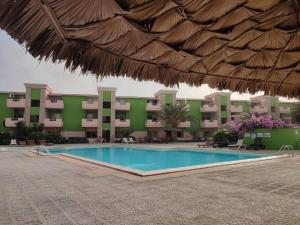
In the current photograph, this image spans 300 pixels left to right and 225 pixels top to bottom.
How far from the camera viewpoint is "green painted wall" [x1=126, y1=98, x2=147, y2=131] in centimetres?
3259

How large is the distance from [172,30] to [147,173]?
5108 mm

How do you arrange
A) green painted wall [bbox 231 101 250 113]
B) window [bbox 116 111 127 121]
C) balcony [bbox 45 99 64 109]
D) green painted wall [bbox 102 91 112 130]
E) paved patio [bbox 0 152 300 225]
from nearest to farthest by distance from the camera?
1. paved patio [bbox 0 152 300 225]
2. balcony [bbox 45 99 64 109]
3. green painted wall [bbox 102 91 112 130]
4. window [bbox 116 111 127 121]
5. green painted wall [bbox 231 101 250 113]

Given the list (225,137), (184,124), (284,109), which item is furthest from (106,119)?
(284,109)

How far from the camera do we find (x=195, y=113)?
1375 inches

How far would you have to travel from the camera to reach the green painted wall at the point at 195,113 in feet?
112

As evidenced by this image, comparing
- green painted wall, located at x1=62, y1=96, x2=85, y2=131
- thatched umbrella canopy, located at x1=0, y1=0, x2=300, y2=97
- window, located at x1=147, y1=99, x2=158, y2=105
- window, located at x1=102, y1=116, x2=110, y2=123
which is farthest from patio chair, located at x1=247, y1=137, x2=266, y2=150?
green painted wall, located at x1=62, y1=96, x2=85, y2=131

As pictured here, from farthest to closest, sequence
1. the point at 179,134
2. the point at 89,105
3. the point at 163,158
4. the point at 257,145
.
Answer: the point at 179,134 < the point at 89,105 < the point at 257,145 < the point at 163,158

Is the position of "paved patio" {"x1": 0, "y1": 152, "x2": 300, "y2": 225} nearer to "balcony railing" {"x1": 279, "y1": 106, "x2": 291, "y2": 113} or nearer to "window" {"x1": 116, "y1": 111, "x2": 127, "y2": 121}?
"window" {"x1": 116, "y1": 111, "x2": 127, "y2": 121}

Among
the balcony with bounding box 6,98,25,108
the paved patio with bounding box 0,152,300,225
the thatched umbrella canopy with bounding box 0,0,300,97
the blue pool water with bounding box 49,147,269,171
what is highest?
the balcony with bounding box 6,98,25,108

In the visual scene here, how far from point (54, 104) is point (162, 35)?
30054mm

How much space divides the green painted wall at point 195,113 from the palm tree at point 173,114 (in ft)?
12.5

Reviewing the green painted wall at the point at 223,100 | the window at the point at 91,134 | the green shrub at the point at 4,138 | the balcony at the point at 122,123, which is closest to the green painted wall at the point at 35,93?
the green shrub at the point at 4,138

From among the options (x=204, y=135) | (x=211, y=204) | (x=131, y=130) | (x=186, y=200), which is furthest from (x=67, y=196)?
(x=204, y=135)

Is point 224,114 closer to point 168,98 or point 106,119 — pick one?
point 168,98
